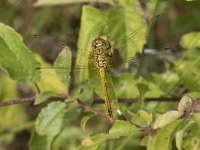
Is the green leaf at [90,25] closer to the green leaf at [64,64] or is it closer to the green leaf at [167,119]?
the green leaf at [64,64]

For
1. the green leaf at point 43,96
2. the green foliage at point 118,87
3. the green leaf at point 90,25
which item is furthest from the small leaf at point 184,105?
the green leaf at point 90,25

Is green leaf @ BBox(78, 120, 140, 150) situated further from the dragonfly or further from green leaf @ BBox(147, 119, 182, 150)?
the dragonfly

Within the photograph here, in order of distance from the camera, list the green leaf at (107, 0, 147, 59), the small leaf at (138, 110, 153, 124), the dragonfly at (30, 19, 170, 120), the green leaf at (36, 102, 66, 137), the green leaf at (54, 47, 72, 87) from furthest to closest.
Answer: the green leaf at (107, 0, 147, 59), the green leaf at (36, 102, 66, 137), the green leaf at (54, 47, 72, 87), the dragonfly at (30, 19, 170, 120), the small leaf at (138, 110, 153, 124)

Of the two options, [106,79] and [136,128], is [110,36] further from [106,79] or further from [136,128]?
[136,128]

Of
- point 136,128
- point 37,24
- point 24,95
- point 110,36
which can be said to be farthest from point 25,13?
point 136,128

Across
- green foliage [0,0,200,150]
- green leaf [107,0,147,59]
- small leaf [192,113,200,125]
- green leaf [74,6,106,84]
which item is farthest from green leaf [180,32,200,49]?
small leaf [192,113,200,125]

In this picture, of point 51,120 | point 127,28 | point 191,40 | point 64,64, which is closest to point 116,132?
point 64,64

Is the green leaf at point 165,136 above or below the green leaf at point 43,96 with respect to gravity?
below
